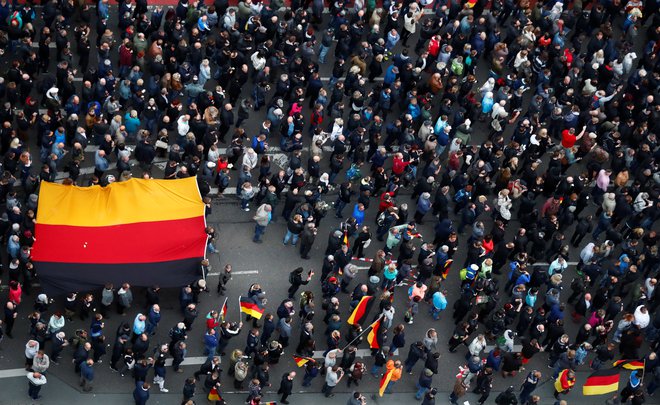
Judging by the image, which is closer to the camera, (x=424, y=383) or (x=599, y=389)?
(x=424, y=383)

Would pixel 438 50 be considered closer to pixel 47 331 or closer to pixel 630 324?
pixel 630 324

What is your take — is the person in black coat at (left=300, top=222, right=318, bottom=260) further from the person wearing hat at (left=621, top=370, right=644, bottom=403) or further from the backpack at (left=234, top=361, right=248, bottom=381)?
the person wearing hat at (left=621, top=370, right=644, bottom=403)

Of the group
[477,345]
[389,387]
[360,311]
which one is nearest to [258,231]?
[360,311]

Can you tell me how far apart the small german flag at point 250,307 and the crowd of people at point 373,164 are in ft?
0.59

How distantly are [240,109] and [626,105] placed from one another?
12.2m

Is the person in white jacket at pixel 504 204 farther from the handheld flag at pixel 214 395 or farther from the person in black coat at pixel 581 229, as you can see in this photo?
the handheld flag at pixel 214 395

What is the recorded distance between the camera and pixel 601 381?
112 ft

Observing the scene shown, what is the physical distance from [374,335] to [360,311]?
75 centimetres

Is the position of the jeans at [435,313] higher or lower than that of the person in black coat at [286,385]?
higher

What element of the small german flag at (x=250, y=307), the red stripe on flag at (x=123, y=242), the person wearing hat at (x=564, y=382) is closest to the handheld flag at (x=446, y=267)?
the person wearing hat at (x=564, y=382)

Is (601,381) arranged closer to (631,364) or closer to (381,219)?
(631,364)

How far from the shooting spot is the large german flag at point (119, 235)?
3312cm

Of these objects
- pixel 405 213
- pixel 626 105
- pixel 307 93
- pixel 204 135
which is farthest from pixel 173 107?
pixel 626 105

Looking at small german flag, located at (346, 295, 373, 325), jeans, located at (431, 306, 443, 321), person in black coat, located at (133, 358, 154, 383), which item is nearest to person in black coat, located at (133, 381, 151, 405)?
person in black coat, located at (133, 358, 154, 383)
